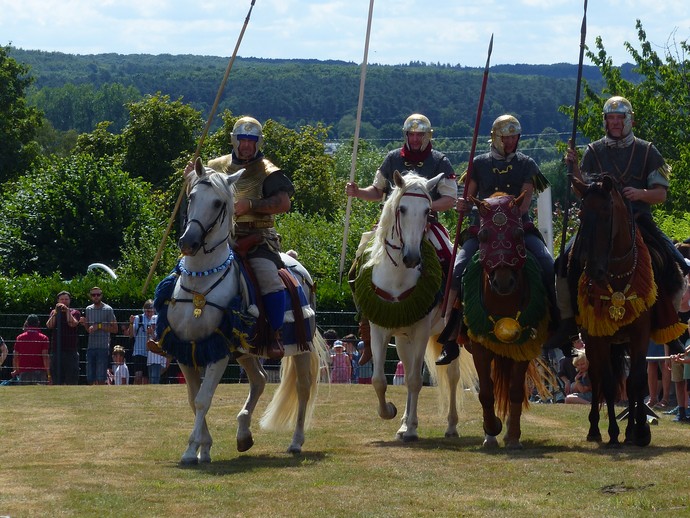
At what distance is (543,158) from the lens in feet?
531

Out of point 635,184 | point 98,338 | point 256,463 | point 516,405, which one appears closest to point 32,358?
point 98,338

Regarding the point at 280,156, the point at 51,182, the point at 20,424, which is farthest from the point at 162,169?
the point at 20,424

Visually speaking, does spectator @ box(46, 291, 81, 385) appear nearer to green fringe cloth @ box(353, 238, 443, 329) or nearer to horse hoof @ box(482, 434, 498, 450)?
green fringe cloth @ box(353, 238, 443, 329)

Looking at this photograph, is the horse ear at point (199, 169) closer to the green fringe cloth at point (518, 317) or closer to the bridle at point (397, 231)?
the bridle at point (397, 231)

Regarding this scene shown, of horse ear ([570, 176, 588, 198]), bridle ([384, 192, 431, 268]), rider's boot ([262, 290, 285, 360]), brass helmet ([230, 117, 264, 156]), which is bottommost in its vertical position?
rider's boot ([262, 290, 285, 360])

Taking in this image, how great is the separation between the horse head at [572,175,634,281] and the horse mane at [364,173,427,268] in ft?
6.00

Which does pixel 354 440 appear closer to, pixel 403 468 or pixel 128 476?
pixel 403 468

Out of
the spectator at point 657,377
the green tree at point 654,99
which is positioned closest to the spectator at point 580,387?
the spectator at point 657,377

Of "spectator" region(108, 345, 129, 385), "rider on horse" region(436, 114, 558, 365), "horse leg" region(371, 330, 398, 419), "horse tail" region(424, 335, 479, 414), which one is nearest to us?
"rider on horse" region(436, 114, 558, 365)

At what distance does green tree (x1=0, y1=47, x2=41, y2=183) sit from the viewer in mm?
66062

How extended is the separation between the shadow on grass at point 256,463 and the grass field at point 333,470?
0.02 m

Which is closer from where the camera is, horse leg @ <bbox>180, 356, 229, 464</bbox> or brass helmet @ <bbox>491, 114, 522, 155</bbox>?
horse leg @ <bbox>180, 356, 229, 464</bbox>

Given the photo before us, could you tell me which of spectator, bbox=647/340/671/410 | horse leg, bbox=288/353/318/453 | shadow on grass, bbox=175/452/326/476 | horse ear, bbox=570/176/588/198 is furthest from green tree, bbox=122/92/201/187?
horse ear, bbox=570/176/588/198

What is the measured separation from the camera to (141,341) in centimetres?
2369
